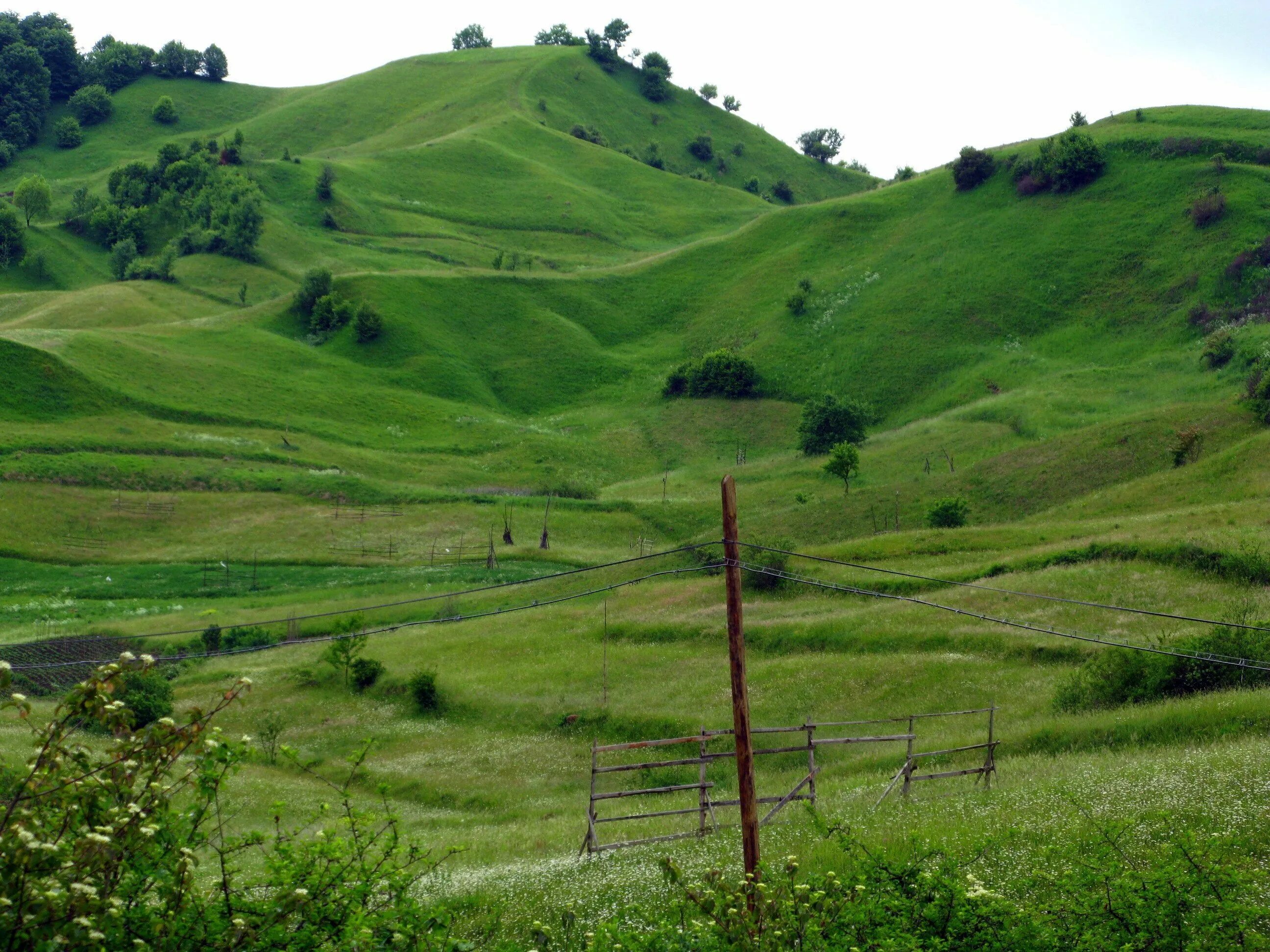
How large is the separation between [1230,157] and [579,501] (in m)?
87.6

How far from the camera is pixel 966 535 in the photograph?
52656 mm

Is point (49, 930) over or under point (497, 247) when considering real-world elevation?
under

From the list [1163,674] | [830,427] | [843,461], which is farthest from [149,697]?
[830,427]

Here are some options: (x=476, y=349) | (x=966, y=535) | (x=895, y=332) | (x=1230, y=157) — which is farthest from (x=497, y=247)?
(x=966, y=535)

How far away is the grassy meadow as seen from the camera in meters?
30.0

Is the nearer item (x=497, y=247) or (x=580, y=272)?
(x=580, y=272)

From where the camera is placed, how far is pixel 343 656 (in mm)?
45688

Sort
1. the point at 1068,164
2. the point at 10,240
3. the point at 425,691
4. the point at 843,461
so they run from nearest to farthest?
1. the point at 425,691
2. the point at 843,461
3. the point at 1068,164
4. the point at 10,240

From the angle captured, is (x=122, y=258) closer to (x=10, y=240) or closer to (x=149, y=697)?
(x=10, y=240)

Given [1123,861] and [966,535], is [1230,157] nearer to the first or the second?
[966,535]

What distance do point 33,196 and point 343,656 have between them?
142668 millimetres

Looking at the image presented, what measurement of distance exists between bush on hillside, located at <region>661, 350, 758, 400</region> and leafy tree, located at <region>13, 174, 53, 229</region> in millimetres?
107804

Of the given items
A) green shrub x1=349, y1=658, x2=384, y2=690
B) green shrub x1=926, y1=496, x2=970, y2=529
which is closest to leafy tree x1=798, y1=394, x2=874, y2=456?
green shrub x1=926, y1=496, x2=970, y2=529

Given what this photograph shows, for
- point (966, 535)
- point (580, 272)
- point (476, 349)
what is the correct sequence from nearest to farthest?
point (966, 535) → point (476, 349) → point (580, 272)
